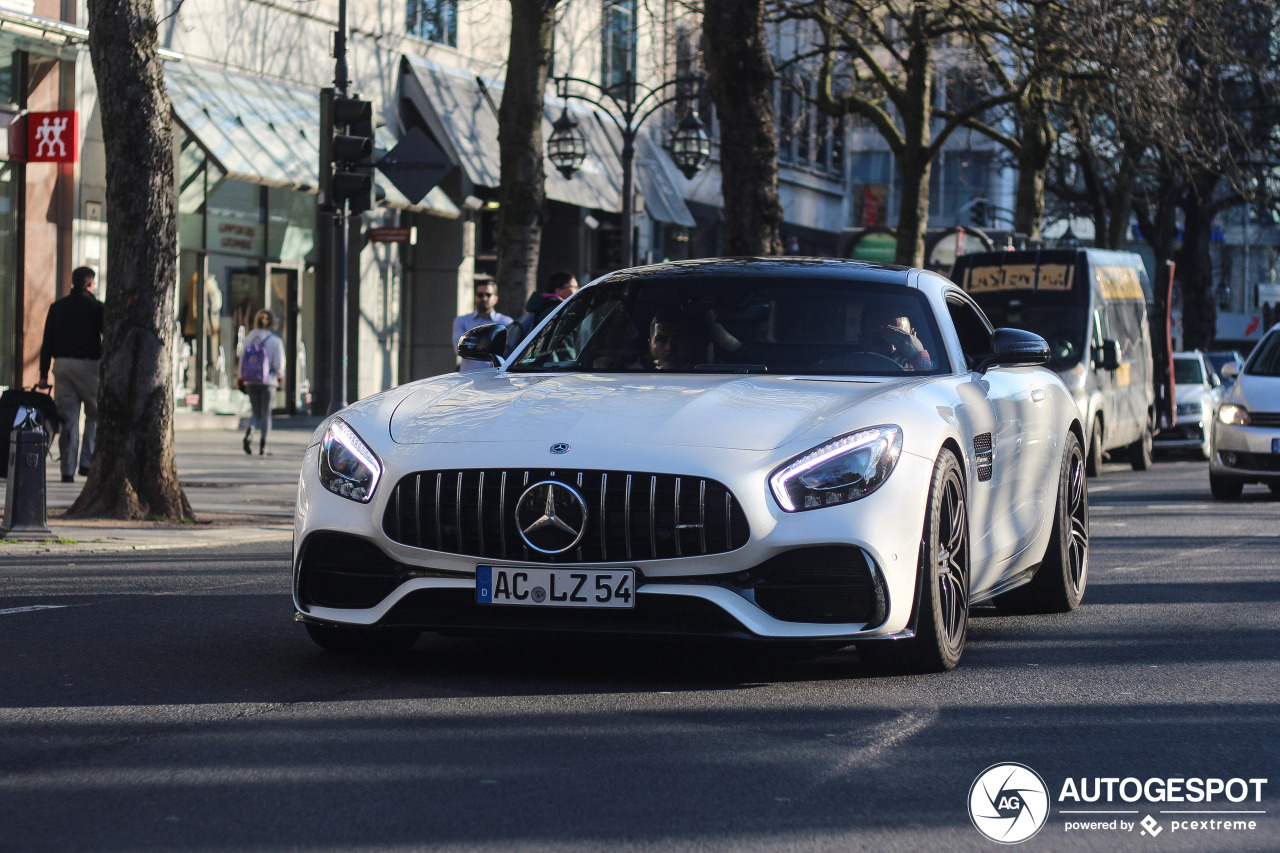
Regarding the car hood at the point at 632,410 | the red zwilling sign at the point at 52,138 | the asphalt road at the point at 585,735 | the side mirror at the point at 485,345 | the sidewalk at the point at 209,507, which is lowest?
the sidewalk at the point at 209,507

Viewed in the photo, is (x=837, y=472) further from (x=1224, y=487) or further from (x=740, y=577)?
(x=1224, y=487)

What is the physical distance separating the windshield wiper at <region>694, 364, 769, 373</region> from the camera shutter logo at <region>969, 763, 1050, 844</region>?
93.6 inches

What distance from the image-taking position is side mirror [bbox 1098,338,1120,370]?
20.8m

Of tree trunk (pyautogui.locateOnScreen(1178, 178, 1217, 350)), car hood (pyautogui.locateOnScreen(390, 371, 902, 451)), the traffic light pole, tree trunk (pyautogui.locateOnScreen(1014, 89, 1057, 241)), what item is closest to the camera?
car hood (pyautogui.locateOnScreen(390, 371, 902, 451))

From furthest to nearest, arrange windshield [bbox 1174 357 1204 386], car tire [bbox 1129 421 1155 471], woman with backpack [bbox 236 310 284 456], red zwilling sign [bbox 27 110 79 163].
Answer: windshield [bbox 1174 357 1204 386]
car tire [bbox 1129 421 1155 471]
red zwilling sign [bbox 27 110 79 163]
woman with backpack [bbox 236 310 284 456]

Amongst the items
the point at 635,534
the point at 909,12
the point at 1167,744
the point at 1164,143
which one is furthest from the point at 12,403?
the point at 909,12

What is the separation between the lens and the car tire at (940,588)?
633 cm

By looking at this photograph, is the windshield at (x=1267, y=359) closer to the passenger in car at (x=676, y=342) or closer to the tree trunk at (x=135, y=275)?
the tree trunk at (x=135, y=275)

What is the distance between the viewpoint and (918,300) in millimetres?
7605

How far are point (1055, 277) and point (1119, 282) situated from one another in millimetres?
1814

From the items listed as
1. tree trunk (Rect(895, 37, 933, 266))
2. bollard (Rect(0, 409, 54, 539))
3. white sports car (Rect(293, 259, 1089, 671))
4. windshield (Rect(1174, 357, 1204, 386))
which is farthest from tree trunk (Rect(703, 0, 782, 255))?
white sports car (Rect(293, 259, 1089, 671))

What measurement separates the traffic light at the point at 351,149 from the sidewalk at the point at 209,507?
2505 mm

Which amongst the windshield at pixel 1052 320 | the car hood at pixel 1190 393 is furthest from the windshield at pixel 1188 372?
the windshield at pixel 1052 320

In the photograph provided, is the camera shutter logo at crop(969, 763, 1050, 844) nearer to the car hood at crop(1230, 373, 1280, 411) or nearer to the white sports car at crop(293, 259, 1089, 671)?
the white sports car at crop(293, 259, 1089, 671)
